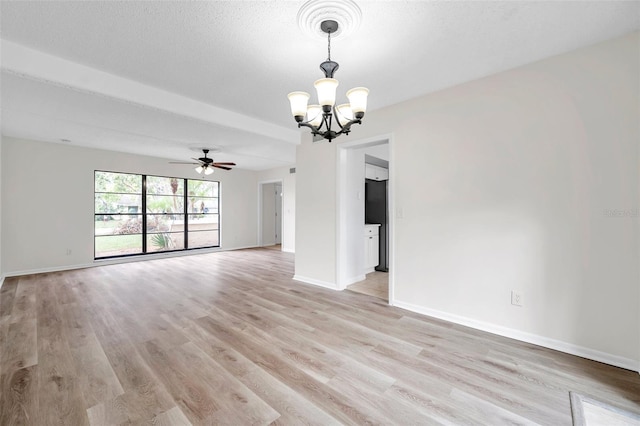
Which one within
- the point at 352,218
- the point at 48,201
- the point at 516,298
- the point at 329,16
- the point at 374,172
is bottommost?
the point at 516,298

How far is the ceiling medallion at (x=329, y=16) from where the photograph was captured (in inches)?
69.9

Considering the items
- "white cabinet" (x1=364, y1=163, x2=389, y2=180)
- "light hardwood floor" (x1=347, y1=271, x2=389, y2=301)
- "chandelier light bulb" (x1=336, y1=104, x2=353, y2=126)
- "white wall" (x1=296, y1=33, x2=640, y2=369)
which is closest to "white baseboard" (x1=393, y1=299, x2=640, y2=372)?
"white wall" (x1=296, y1=33, x2=640, y2=369)

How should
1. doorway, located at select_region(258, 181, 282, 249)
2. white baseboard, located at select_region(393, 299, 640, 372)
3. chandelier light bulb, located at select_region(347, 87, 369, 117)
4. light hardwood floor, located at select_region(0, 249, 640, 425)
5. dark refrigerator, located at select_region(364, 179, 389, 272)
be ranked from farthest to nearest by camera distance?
doorway, located at select_region(258, 181, 282, 249) < dark refrigerator, located at select_region(364, 179, 389, 272) < white baseboard, located at select_region(393, 299, 640, 372) < chandelier light bulb, located at select_region(347, 87, 369, 117) < light hardwood floor, located at select_region(0, 249, 640, 425)

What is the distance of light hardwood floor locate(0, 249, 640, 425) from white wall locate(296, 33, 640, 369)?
11.7 inches

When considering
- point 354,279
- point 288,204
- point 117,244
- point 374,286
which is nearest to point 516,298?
point 374,286

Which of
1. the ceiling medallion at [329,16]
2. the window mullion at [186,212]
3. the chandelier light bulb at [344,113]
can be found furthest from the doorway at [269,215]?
the ceiling medallion at [329,16]

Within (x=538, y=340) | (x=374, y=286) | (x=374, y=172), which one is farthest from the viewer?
(x=374, y=172)

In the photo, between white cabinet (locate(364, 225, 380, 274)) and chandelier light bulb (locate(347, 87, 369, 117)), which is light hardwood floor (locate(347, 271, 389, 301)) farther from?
chandelier light bulb (locate(347, 87, 369, 117))

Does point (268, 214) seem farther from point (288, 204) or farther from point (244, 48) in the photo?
point (244, 48)

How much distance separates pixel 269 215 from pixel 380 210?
516cm

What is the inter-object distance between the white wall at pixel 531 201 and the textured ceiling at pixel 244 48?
0.27 meters

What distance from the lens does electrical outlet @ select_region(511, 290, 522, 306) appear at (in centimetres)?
253

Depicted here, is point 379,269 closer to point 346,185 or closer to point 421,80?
point 346,185

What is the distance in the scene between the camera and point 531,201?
8.13 feet
